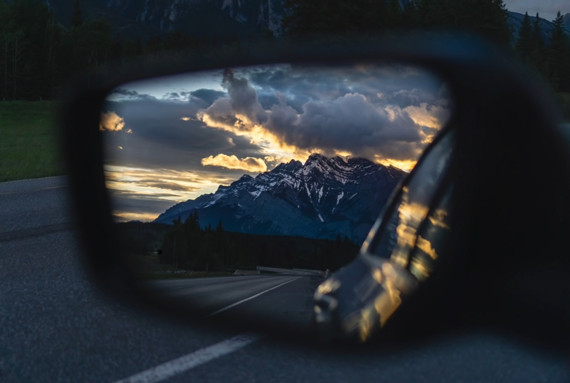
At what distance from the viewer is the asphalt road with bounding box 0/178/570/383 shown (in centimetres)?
265

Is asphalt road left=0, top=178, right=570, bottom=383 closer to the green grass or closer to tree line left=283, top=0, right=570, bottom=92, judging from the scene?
the green grass

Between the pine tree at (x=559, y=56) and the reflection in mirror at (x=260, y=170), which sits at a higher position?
the reflection in mirror at (x=260, y=170)

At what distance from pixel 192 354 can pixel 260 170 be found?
1231 mm

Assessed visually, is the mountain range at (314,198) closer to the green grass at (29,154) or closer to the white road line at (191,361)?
the white road line at (191,361)

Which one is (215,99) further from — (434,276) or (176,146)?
(434,276)

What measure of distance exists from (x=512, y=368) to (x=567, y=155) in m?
1.15

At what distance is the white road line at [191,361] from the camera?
2748 millimetres

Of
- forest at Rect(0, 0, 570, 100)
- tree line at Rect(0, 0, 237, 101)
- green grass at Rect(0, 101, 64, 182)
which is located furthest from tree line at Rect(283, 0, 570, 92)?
tree line at Rect(0, 0, 237, 101)

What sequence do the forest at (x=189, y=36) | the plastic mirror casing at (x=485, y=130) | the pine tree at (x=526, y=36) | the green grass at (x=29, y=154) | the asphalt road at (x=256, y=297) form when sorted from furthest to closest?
the pine tree at (x=526, y=36)
the forest at (x=189, y=36)
the green grass at (x=29, y=154)
the asphalt road at (x=256, y=297)
the plastic mirror casing at (x=485, y=130)

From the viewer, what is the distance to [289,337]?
2236 millimetres

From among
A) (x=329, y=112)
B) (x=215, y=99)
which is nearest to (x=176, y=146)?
(x=215, y=99)

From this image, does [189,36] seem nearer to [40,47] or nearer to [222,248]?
[40,47]

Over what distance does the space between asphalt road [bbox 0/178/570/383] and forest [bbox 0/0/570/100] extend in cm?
5362

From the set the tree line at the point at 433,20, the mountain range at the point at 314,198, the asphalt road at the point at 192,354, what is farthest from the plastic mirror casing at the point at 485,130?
the tree line at the point at 433,20
